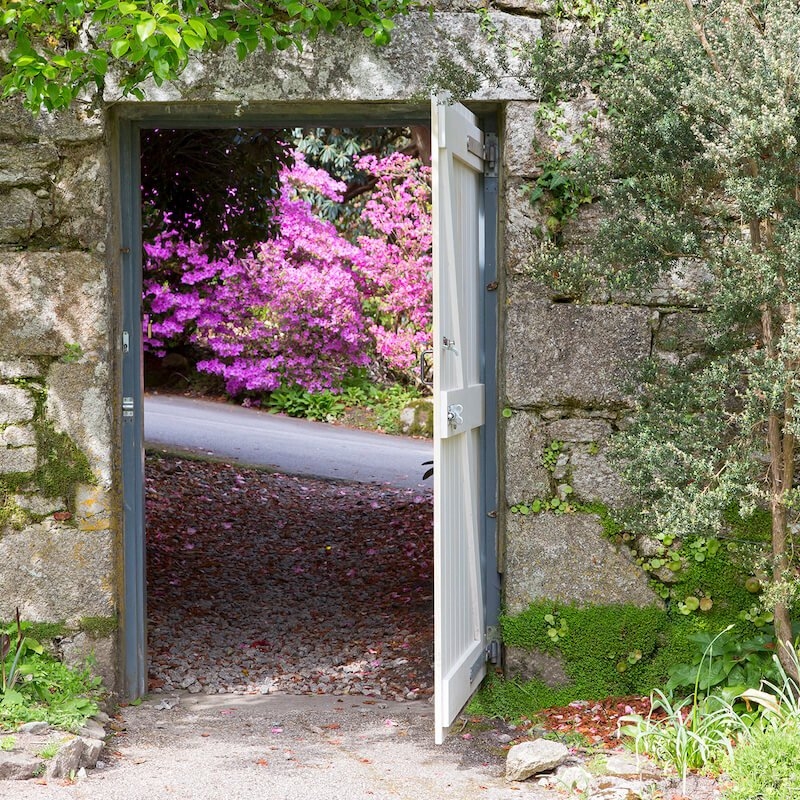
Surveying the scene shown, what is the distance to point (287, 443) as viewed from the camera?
12344mm

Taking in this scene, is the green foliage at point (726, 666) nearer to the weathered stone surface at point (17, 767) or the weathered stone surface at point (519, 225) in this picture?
the weathered stone surface at point (519, 225)

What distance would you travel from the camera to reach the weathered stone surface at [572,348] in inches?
156

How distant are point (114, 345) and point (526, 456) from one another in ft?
5.30

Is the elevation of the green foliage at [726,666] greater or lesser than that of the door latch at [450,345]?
lesser

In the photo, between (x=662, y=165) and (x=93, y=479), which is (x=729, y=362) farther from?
(x=93, y=479)

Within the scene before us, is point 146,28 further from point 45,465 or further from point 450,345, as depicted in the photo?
point 45,465

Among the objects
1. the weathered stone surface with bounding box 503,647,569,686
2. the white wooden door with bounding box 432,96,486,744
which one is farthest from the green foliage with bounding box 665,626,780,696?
the white wooden door with bounding box 432,96,486,744

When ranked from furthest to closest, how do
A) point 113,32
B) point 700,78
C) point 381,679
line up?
point 381,679 < point 700,78 < point 113,32

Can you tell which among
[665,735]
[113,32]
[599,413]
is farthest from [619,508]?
[113,32]

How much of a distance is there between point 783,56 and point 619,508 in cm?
169

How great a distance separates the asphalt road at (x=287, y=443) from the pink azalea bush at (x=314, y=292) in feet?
2.48

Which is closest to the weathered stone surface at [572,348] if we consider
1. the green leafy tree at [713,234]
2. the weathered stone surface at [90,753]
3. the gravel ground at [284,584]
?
the green leafy tree at [713,234]

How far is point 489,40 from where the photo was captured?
386 centimetres

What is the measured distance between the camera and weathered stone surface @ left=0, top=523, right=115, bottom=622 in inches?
158
